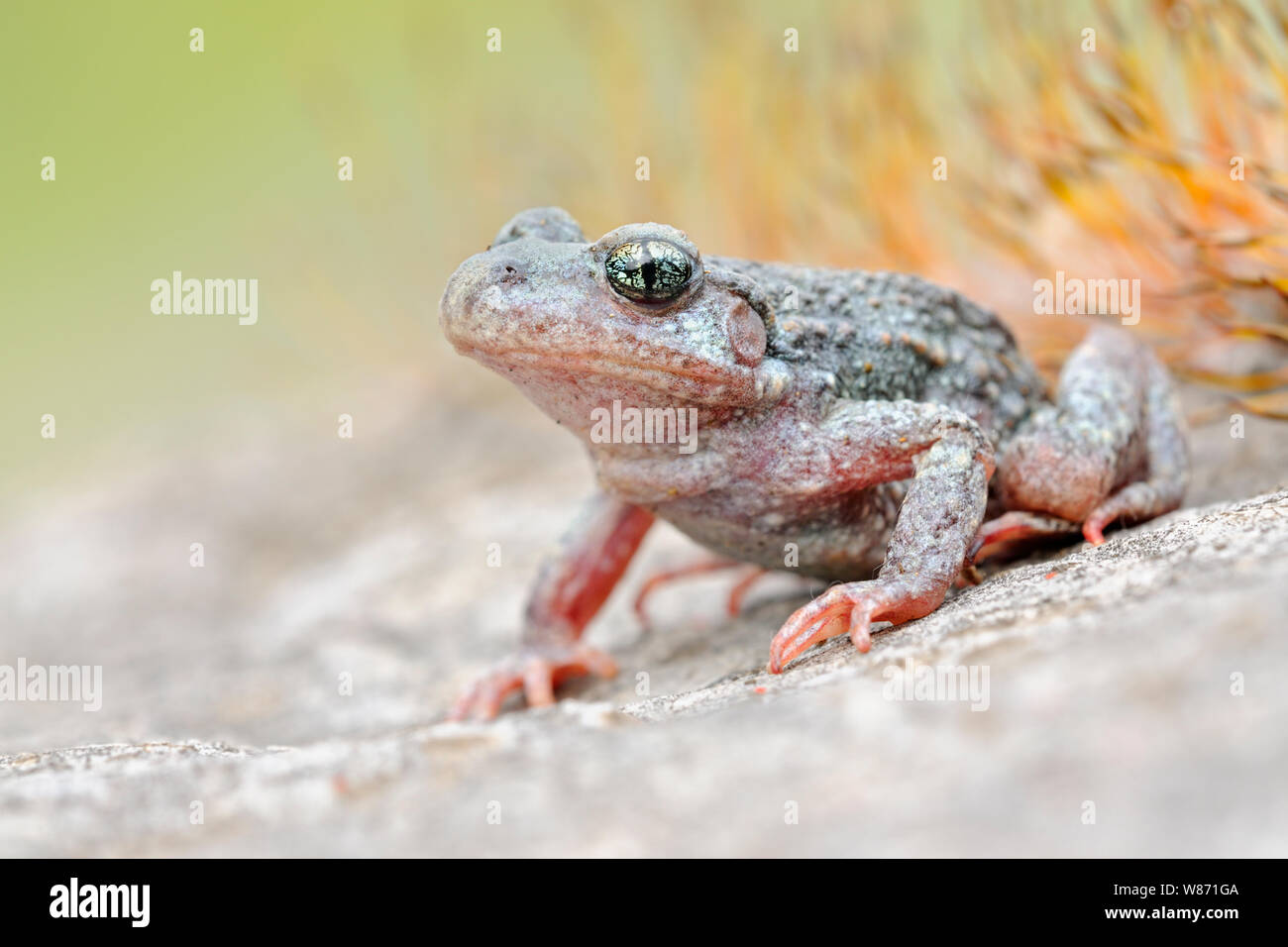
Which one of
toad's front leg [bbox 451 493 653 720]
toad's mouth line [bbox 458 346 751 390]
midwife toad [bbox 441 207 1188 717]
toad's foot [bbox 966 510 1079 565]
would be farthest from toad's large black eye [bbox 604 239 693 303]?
toad's front leg [bbox 451 493 653 720]

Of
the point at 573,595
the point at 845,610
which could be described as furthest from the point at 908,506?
the point at 573,595

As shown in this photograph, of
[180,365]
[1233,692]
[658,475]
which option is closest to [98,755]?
[658,475]

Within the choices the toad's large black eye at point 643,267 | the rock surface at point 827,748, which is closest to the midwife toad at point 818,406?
the toad's large black eye at point 643,267

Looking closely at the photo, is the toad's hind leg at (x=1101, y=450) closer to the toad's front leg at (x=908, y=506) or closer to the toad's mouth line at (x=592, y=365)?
the toad's front leg at (x=908, y=506)

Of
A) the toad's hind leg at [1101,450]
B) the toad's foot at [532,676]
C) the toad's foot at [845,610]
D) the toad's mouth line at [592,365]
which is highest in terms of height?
the toad's mouth line at [592,365]

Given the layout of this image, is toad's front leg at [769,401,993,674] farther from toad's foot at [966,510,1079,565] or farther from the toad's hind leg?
the toad's hind leg
